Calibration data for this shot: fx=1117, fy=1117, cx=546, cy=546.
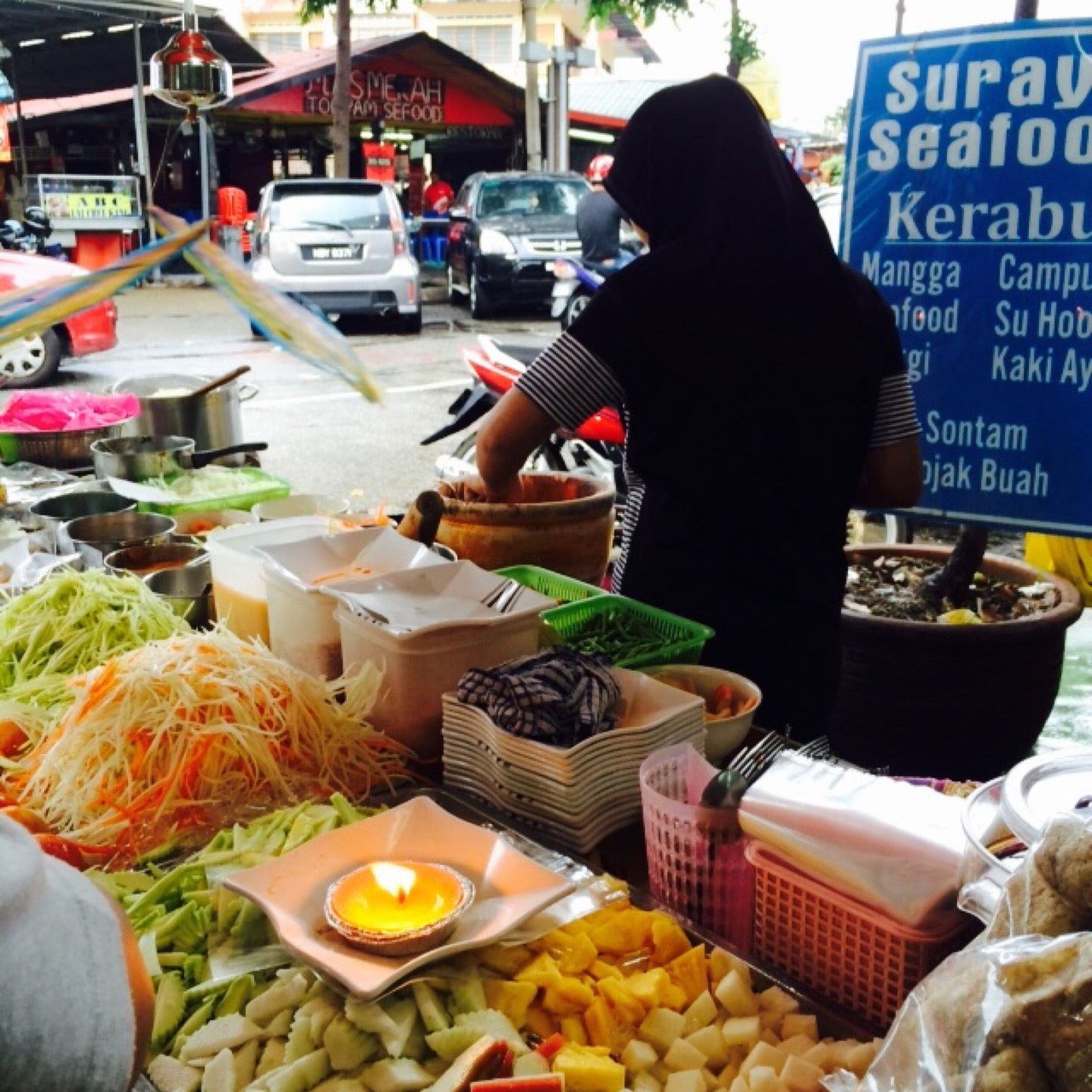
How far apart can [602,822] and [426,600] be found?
55 cm

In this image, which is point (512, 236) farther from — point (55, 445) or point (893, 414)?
point (893, 414)

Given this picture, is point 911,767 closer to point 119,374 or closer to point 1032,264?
point 1032,264

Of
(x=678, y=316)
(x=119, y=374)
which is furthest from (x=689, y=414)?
(x=119, y=374)

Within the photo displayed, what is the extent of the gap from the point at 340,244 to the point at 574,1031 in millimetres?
7370

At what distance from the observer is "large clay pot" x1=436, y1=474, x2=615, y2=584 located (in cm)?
248

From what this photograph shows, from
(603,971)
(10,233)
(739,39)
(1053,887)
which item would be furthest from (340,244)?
(739,39)

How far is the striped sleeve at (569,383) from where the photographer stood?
7.23 feet

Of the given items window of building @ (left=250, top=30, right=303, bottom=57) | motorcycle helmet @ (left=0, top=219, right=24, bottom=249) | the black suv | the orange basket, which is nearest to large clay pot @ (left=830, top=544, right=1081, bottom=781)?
the orange basket

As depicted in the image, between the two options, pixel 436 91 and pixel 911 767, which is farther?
pixel 436 91

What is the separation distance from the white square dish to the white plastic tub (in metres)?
0.29

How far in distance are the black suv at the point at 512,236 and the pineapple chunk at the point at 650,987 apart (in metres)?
13.8

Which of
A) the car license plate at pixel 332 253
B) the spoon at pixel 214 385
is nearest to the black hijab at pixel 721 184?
the spoon at pixel 214 385

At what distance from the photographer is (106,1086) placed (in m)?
0.75

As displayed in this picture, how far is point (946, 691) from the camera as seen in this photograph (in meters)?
3.43
